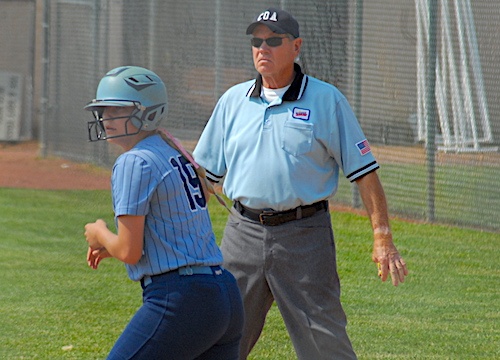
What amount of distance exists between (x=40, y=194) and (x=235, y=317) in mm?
9938

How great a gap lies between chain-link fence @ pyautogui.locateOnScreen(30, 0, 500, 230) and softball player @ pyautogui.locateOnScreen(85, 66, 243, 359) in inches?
281

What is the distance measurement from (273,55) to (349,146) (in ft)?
1.88

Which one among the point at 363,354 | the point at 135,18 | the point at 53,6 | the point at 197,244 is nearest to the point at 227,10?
the point at 135,18

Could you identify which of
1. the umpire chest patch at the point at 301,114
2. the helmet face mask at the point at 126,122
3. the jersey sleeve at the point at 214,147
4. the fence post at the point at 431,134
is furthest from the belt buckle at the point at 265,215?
the fence post at the point at 431,134

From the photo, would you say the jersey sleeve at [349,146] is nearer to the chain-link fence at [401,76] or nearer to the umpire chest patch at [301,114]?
the umpire chest patch at [301,114]

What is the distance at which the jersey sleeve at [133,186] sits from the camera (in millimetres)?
3559

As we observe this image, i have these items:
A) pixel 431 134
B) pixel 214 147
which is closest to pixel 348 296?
pixel 214 147

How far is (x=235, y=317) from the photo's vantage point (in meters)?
3.70

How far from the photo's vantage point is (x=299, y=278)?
4605mm

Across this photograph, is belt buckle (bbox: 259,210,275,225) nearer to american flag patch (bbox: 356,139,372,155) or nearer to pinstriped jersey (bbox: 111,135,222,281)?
american flag patch (bbox: 356,139,372,155)

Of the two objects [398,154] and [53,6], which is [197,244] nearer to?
[398,154]

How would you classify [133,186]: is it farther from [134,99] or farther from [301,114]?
[301,114]

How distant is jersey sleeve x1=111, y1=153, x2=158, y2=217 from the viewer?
3.56 m

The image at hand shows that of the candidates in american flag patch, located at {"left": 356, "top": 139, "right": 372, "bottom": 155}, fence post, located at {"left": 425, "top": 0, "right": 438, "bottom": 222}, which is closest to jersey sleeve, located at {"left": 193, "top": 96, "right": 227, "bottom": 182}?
american flag patch, located at {"left": 356, "top": 139, "right": 372, "bottom": 155}
